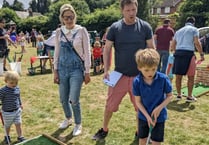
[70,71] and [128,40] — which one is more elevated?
[128,40]

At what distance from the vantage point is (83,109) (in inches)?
244

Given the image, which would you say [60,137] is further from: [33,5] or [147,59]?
[33,5]

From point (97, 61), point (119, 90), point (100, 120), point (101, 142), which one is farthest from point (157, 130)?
point (97, 61)

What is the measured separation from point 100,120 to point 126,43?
1938 millimetres

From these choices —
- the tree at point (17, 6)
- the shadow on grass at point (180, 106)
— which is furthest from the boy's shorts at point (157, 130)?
the tree at point (17, 6)

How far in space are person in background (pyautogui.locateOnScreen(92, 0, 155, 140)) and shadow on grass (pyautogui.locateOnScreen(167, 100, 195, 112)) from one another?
2.35 m

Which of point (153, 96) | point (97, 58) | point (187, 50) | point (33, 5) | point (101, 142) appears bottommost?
point (101, 142)

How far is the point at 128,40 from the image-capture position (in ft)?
13.1

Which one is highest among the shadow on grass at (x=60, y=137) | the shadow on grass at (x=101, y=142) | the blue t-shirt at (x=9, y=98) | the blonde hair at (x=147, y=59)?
the blonde hair at (x=147, y=59)

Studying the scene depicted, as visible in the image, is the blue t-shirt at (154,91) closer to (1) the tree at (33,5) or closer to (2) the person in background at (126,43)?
(2) the person in background at (126,43)

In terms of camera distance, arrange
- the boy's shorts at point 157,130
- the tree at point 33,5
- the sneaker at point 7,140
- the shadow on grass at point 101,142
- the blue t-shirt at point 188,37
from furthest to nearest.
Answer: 1. the tree at point 33,5
2. the blue t-shirt at point 188,37
3. the shadow on grass at point 101,142
4. the sneaker at point 7,140
5. the boy's shorts at point 157,130

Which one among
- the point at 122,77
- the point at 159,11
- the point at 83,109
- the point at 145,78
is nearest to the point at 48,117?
the point at 83,109

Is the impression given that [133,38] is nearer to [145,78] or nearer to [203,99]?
[145,78]

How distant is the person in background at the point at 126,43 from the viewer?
3.95m
